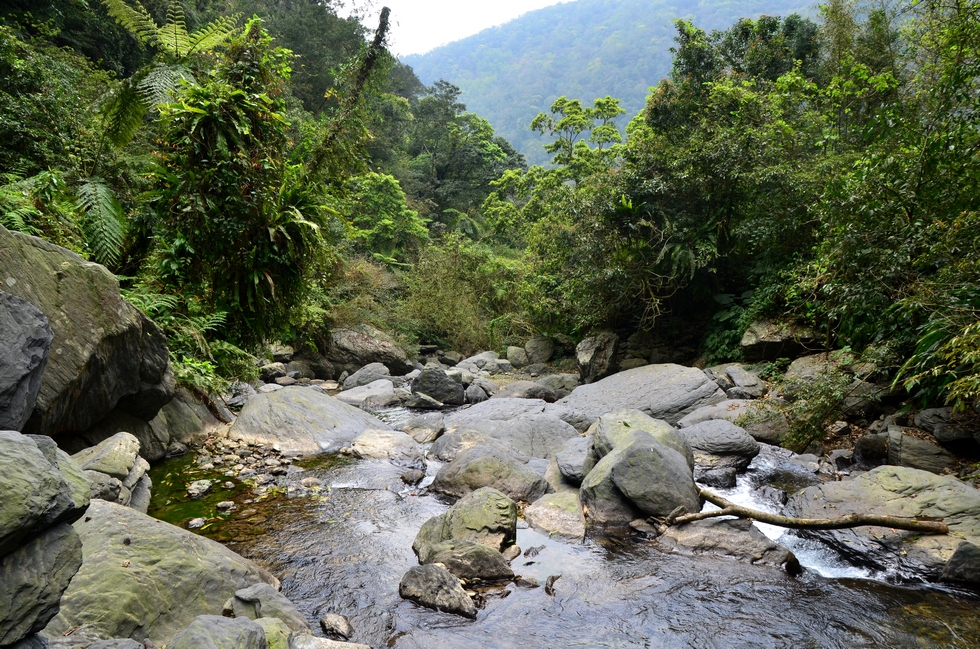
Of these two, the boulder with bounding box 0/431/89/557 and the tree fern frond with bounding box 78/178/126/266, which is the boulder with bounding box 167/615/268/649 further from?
the tree fern frond with bounding box 78/178/126/266

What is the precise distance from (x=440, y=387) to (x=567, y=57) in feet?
384

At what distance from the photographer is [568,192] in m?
16.8

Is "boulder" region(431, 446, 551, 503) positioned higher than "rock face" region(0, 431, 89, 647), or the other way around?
"rock face" region(0, 431, 89, 647)

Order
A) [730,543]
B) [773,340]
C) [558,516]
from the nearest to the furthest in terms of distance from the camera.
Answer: [730,543] < [558,516] < [773,340]

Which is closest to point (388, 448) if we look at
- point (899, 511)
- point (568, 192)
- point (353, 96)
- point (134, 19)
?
point (899, 511)

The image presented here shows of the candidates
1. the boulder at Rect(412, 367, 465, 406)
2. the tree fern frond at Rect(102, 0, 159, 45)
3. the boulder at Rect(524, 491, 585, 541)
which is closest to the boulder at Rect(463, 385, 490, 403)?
the boulder at Rect(412, 367, 465, 406)

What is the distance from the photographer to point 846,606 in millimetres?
4371

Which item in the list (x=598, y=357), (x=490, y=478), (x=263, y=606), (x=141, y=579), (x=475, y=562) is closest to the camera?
(x=141, y=579)

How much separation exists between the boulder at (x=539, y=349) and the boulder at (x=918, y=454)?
12117mm

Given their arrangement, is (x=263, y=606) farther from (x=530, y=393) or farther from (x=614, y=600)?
(x=530, y=393)

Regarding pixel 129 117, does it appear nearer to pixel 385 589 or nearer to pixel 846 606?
pixel 385 589

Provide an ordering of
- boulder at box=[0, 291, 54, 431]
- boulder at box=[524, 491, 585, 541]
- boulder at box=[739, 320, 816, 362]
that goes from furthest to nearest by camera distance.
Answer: boulder at box=[739, 320, 816, 362] → boulder at box=[524, 491, 585, 541] → boulder at box=[0, 291, 54, 431]

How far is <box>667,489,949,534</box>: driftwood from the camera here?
5031mm

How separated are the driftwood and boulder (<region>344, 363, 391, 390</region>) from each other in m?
10.4
